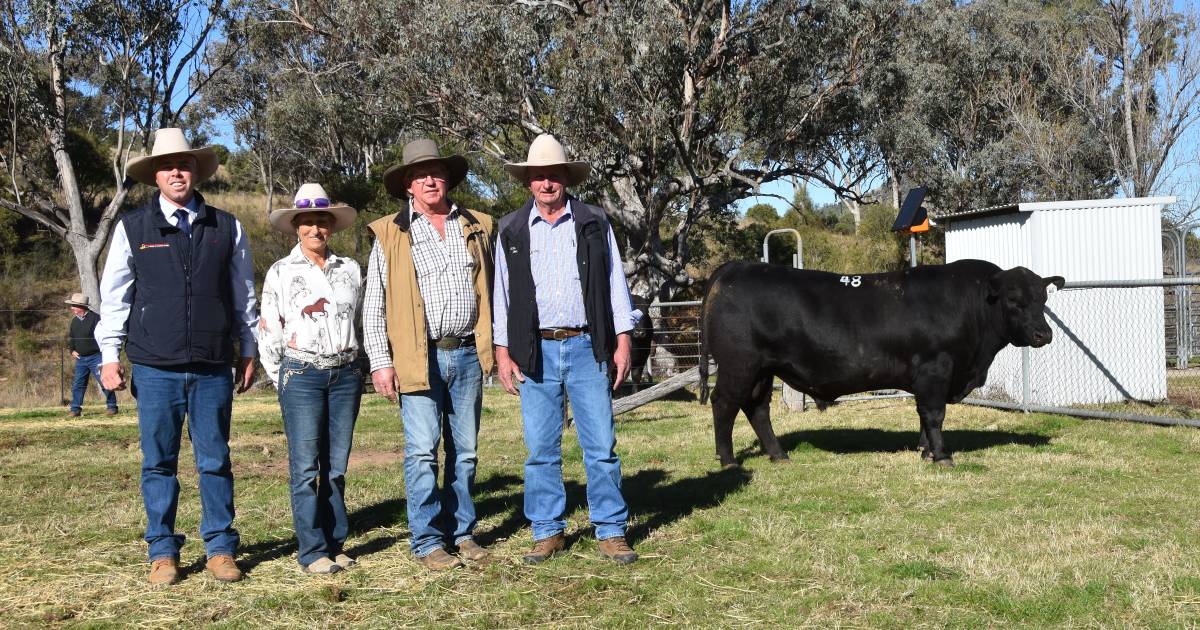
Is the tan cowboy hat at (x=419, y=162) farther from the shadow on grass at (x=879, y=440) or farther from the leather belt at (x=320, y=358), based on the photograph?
the shadow on grass at (x=879, y=440)

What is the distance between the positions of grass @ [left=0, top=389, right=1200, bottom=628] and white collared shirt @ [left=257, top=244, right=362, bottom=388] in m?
1.13

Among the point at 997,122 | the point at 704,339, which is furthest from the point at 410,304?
the point at 997,122

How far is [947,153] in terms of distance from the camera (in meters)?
35.8

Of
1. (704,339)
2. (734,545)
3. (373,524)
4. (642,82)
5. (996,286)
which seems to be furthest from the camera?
(642,82)

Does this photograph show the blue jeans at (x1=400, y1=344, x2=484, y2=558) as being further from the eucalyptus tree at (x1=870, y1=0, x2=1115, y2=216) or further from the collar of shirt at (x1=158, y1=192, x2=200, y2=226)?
the eucalyptus tree at (x1=870, y1=0, x2=1115, y2=216)

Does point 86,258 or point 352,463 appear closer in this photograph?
point 352,463

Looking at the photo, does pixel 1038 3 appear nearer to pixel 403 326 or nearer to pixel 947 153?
pixel 947 153

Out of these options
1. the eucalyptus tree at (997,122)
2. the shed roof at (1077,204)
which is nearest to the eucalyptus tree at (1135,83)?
the eucalyptus tree at (997,122)

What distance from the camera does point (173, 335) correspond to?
486cm

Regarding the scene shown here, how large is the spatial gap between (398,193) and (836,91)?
1942cm

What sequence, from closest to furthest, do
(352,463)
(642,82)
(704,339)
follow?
(704,339) < (352,463) < (642,82)

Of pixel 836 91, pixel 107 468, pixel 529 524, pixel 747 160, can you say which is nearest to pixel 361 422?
pixel 107 468

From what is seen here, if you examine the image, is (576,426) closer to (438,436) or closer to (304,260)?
(438,436)

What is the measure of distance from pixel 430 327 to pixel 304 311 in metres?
0.61
